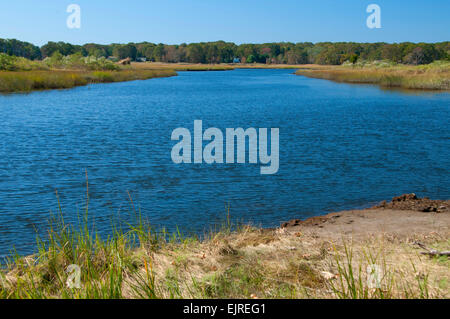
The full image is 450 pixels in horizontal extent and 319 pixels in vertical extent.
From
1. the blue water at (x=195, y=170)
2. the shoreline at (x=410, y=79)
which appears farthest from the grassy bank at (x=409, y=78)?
the blue water at (x=195, y=170)

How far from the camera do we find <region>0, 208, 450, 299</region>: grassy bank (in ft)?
15.2

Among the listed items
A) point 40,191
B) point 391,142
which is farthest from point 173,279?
point 391,142

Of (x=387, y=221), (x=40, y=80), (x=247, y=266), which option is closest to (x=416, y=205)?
(x=387, y=221)

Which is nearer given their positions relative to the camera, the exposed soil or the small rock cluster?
the exposed soil

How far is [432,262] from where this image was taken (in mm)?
5816

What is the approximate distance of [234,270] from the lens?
5.75m

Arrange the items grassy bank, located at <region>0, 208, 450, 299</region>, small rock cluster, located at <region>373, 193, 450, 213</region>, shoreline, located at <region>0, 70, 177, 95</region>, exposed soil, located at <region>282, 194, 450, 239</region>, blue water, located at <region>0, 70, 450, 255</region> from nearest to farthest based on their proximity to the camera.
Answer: grassy bank, located at <region>0, 208, 450, 299</region>, exposed soil, located at <region>282, 194, 450, 239</region>, small rock cluster, located at <region>373, 193, 450, 213</region>, blue water, located at <region>0, 70, 450, 255</region>, shoreline, located at <region>0, 70, 177, 95</region>

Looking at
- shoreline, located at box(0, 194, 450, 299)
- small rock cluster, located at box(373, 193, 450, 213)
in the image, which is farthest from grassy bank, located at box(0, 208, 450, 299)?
small rock cluster, located at box(373, 193, 450, 213)

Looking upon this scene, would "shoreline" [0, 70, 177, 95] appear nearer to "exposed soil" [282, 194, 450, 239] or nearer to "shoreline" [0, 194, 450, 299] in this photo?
"exposed soil" [282, 194, 450, 239]

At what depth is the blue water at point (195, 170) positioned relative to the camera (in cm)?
1035

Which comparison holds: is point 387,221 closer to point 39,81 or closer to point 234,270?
point 234,270

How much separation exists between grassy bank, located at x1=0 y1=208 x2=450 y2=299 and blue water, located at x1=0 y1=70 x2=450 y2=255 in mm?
2568

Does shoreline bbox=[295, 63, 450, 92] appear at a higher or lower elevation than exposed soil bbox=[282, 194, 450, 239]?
higher
